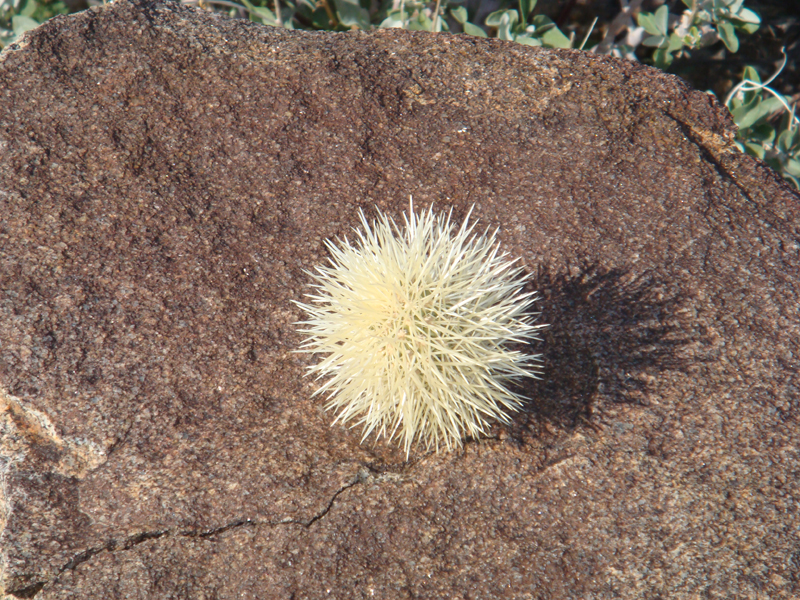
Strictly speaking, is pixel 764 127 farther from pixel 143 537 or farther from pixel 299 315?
pixel 143 537

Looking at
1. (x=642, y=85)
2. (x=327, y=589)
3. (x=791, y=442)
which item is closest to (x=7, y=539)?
(x=327, y=589)

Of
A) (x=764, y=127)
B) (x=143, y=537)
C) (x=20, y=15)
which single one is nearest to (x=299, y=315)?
(x=143, y=537)

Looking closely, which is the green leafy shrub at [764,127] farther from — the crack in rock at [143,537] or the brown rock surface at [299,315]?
the crack in rock at [143,537]

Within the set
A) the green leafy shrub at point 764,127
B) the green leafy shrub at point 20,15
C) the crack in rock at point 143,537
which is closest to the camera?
the crack in rock at point 143,537

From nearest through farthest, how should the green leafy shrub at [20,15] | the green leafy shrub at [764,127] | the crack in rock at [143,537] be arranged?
the crack in rock at [143,537] < the green leafy shrub at [764,127] < the green leafy shrub at [20,15]

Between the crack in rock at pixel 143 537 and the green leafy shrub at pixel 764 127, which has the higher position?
the green leafy shrub at pixel 764 127

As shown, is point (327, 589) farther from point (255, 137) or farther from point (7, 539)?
point (255, 137)

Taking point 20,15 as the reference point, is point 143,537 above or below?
below

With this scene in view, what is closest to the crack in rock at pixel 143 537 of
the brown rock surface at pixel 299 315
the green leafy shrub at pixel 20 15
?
the brown rock surface at pixel 299 315

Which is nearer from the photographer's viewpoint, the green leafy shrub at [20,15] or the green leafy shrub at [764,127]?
the green leafy shrub at [764,127]
